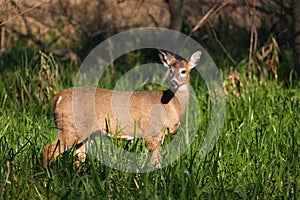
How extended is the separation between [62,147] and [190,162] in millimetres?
1281

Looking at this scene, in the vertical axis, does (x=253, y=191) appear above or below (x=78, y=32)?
below

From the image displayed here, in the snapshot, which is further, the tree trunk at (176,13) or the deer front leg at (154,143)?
the tree trunk at (176,13)

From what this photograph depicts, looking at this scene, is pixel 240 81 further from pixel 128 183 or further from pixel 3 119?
pixel 128 183

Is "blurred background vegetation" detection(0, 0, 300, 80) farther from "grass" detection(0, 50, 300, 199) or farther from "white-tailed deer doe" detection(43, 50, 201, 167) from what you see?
"white-tailed deer doe" detection(43, 50, 201, 167)

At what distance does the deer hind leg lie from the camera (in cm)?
465

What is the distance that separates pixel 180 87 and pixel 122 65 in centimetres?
335

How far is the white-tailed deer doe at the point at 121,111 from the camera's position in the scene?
5.19 meters

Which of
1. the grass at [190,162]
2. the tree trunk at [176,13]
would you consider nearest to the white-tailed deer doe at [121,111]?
the grass at [190,162]

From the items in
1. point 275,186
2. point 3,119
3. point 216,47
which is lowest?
point 275,186

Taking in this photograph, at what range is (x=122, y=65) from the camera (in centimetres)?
898

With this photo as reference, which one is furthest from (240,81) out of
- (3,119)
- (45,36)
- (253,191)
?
(45,36)

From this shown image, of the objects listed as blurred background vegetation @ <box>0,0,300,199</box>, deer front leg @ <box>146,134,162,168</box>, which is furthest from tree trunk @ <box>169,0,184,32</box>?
deer front leg @ <box>146,134,162,168</box>

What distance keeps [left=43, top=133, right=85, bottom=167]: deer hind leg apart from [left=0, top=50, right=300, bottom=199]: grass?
7 centimetres

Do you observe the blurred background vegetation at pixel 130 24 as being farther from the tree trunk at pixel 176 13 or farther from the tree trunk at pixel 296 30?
the tree trunk at pixel 296 30
